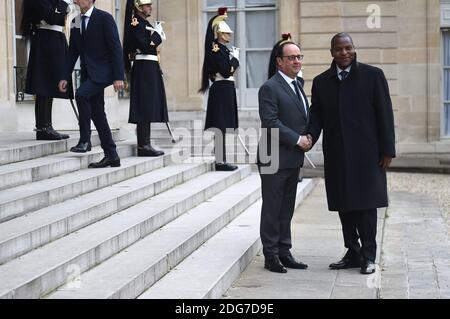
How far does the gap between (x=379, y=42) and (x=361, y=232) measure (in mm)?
11420

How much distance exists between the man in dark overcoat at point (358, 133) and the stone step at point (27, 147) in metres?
2.99

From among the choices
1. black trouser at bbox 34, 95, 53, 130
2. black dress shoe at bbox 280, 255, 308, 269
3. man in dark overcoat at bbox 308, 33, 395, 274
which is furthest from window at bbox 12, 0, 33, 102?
man in dark overcoat at bbox 308, 33, 395, 274

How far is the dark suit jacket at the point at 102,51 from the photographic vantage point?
32.3ft

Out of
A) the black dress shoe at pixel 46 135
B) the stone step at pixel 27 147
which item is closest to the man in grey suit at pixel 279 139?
the stone step at pixel 27 147

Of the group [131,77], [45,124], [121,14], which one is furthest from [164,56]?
[45,124]

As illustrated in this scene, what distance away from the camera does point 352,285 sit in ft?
24.5

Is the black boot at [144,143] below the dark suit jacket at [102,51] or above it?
below

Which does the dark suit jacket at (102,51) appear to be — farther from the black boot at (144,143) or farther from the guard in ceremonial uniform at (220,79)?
the guard in ceremonial uniform at (220,79)

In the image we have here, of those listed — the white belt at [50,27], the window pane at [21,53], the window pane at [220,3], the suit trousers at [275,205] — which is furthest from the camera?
the window pane at [220,3]

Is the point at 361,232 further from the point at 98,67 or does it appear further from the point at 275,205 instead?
the point at 98,67

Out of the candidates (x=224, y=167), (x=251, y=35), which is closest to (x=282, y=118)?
(x=224, y=167)

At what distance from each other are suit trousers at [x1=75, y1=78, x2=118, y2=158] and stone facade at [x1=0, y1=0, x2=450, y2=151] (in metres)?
9.18

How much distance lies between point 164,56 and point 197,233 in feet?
37.4

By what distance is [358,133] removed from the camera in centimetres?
768
